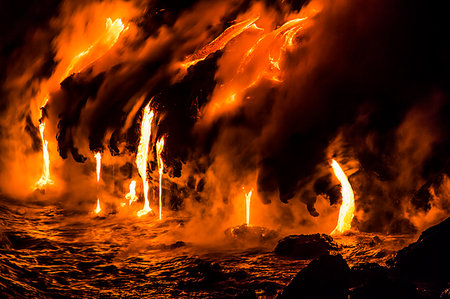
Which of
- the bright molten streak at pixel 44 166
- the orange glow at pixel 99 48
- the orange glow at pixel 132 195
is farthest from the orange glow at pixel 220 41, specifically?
the bright molten streak at pixel 44 166

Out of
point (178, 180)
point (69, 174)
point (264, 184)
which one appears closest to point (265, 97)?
point (264, 184)

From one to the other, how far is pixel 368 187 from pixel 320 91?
7.54ft

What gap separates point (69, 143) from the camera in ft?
54.6

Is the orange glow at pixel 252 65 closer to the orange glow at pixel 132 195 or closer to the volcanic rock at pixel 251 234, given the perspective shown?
the volcanic rock at pixel 251 234

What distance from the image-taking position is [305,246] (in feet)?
26.7

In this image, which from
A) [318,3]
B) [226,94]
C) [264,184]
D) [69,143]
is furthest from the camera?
[69,143]

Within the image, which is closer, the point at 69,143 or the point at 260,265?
the point at 260,265

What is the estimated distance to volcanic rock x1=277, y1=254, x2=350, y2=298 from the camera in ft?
17.1

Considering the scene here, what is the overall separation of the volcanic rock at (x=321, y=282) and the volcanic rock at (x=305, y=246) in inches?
93.6

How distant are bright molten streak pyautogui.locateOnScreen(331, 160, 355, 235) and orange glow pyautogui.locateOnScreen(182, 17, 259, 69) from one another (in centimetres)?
417

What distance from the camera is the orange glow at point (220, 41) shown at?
37.8ft

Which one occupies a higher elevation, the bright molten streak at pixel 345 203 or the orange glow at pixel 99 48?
the orange glow at pixel 99 48

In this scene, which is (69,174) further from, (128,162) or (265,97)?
(265,97)

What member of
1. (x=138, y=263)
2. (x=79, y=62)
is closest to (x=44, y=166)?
(x=79, y=62)
